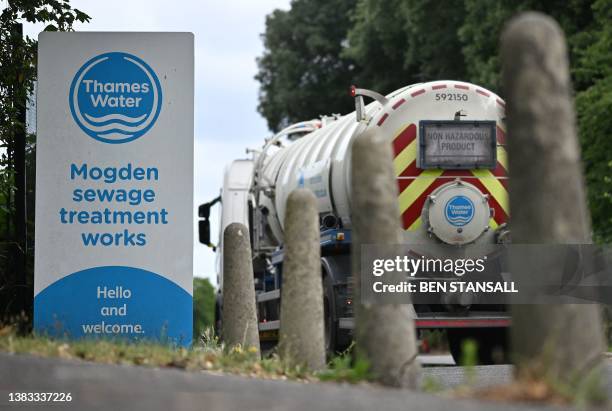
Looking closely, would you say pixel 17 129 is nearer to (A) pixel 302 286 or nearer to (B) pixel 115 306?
(B) pixel 115 306

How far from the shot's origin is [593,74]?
26234 mm

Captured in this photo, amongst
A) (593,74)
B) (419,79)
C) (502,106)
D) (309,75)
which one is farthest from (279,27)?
(502,106)

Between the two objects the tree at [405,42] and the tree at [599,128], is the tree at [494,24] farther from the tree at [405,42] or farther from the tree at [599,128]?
the tree at [405,42]

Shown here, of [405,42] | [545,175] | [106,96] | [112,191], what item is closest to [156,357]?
[112,191]

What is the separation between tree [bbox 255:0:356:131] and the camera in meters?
44.0

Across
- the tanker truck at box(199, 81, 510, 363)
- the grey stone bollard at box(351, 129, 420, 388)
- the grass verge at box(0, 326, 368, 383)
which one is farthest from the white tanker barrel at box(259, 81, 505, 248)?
the grey stone bollard at box(351, 129, 420, 388)

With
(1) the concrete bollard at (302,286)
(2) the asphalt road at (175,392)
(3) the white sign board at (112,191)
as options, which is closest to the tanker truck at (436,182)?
(3) the white sign board at (112,191)

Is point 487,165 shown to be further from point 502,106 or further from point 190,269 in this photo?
point 190,269

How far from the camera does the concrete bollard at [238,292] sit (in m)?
12.4

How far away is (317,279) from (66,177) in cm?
281

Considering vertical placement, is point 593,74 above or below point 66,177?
above

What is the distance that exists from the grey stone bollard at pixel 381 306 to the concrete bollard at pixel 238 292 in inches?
157

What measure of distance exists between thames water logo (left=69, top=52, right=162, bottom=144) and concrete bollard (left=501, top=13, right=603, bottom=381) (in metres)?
5.58

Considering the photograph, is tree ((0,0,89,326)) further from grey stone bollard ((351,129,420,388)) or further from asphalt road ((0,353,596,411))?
grey stone bollard ((351,129,420,388))
